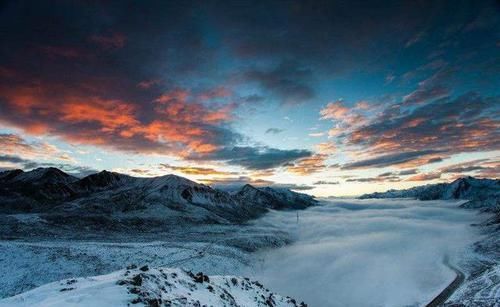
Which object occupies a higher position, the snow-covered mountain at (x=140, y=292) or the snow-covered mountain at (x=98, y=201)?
the snow-covered mountain at (x=98, y=201)

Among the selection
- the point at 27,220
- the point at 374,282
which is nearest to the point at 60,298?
the point at 374,282

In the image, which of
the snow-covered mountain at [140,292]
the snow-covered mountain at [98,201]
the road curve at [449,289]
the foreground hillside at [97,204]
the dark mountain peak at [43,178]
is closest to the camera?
the snow-covered mountain at [140,292]

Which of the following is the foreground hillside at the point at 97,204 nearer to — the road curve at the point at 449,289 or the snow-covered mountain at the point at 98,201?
the snow-covered mountain at the point at 98,201

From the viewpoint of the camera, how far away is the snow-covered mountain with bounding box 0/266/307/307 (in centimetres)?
1683

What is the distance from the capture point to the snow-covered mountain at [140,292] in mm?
16828

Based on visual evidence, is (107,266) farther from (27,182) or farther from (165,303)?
(27,182)

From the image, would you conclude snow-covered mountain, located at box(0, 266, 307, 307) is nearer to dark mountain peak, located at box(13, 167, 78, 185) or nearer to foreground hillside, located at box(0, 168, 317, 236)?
foreground hillside, located at box(0, 168, 317, 236)

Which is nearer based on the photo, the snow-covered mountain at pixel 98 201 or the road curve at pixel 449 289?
the road curve at pixel 449 289

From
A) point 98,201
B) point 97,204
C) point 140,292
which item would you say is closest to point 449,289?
point 140,292

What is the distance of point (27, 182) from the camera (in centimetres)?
18325

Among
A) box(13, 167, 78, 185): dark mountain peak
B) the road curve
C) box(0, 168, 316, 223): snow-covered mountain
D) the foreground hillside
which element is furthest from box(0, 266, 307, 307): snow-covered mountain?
box(13, 167, 78, 185): dark mountain peak

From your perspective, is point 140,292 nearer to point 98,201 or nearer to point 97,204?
point 97,204

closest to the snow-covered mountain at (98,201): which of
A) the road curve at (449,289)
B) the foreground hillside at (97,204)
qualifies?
the foreground hillside at (97,204)

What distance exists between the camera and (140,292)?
1805 centimetres
